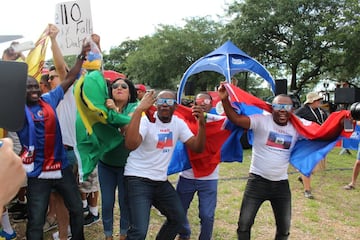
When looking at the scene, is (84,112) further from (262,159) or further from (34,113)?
(262,159)

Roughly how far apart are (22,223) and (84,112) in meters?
2.18

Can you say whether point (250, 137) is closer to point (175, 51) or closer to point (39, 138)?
point (39, 138)

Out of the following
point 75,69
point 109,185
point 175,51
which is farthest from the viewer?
point 175,51

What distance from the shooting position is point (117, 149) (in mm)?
3926

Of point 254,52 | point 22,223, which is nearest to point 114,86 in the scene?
point 22,223

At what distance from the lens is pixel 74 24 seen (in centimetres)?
374

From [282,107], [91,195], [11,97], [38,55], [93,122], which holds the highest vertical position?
[38,55]

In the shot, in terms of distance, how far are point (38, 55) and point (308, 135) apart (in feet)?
9.30

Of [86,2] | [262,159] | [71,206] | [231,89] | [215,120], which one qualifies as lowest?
[71,206]

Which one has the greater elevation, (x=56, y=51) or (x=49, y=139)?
(x=56, y=51)

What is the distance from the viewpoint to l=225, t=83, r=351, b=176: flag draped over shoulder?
3807 mm

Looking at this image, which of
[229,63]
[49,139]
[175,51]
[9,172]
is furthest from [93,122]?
[175,51]

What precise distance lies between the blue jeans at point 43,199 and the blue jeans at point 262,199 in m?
1.59

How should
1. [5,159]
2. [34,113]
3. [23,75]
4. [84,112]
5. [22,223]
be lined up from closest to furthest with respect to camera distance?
[5,159] < [23,75] < [34,113] < [84,112] < [22,223]
